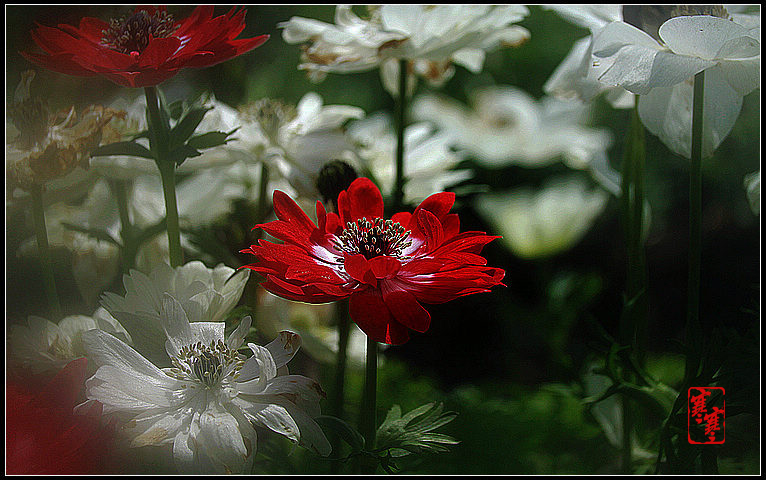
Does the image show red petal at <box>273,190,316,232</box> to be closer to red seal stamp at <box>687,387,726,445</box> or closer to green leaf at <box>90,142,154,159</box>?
green leaf at <box>90,142,154,159</box>

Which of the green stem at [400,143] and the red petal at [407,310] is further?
the green stem at [400,143]

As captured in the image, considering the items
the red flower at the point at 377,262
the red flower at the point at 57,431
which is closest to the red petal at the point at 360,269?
the red flower at the point at 377,262

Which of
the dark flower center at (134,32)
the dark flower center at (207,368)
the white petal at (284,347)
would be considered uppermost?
the dark flower center at (134,32)

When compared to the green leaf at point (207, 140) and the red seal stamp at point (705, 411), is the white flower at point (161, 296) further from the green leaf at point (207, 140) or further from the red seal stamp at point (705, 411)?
the red seal stamp at point (705, 411)

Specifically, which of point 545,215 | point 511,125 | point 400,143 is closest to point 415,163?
point 400,143

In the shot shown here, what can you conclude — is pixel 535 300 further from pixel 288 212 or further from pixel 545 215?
pixel 288 212

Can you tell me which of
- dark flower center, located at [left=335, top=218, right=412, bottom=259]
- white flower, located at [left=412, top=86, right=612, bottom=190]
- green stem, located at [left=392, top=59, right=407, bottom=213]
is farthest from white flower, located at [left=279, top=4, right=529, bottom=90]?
white flower, located at [left=412, top=86, right=612, bottom=190]

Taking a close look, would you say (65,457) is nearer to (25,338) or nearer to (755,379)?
(25,338)

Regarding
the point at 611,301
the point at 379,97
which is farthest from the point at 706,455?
the point at 379,97
